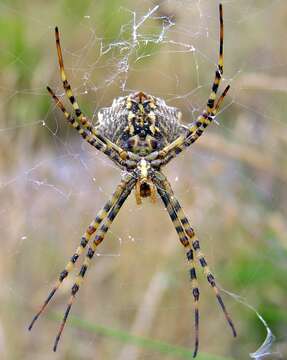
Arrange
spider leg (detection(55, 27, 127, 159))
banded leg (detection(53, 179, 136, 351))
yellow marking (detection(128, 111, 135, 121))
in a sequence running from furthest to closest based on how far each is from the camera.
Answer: banded leg (detection(53, 179, 136, 351))
yellow marking (detection(128, 111, 135, 121))
spider leg (detection(55, 27, 127, 159))

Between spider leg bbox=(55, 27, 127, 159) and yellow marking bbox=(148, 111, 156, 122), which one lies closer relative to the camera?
spider leg bbox=(55, 27, 127, 159)

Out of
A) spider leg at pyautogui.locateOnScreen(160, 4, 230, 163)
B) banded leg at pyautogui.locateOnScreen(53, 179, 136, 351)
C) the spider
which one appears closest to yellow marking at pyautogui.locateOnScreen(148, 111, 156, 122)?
the spider

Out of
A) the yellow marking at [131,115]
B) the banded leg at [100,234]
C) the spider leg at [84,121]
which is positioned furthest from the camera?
A: the banded leg at [100,234]

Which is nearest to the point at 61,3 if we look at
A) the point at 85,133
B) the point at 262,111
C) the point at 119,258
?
the point at 262,111

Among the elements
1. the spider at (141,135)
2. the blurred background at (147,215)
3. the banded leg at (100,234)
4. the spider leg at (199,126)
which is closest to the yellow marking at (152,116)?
the spider at (141,135)

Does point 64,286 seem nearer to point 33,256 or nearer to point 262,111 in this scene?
point 33,256

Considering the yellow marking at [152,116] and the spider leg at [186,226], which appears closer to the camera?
the yellow marking at [152,116]

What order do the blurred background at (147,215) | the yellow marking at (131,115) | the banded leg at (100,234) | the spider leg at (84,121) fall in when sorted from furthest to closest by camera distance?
the blurred background at (147,215) < the banded leg at (100,234) < the yellow marking at (131,115) < the spider leg at (84,121)

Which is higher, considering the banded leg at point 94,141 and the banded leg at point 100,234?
the banded leg at point 94,141

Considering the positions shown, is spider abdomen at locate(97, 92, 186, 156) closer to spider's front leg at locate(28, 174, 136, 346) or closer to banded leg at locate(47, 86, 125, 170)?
banded leg at locate(47, 86, 125, 170)

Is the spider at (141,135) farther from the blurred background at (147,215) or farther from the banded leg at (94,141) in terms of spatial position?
the blurred background at (147,215)
